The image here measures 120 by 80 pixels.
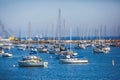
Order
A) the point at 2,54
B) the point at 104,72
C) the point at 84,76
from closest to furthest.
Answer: the point at 84,76 → the point at 104,72 → the point at 2,54

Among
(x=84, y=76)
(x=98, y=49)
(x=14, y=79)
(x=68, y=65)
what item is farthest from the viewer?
(x=98, y=49)

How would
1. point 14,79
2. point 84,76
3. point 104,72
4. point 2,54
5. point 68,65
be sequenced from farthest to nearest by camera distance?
point 2,54
point 68,65
point 104,72
point 84,76
point 14,79

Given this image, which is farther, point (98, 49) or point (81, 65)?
point (98, 49)

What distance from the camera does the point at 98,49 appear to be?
83875mm

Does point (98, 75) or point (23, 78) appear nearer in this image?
point (23, 78)

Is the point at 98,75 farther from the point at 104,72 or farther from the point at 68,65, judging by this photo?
the point at 68,65

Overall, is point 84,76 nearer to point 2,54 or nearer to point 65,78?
point 65,78

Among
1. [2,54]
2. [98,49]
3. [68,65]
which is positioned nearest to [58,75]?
[68,65]

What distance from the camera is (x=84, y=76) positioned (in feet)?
149

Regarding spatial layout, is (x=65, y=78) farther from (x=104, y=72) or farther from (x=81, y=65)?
(x=81, y=65)

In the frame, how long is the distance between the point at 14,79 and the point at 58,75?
17.6 feet

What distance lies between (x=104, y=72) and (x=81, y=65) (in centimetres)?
678

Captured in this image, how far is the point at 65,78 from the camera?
4359 centimetres

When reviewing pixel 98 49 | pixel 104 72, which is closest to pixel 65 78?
pixel 104 72
